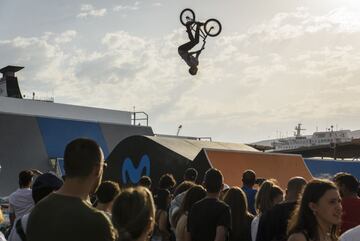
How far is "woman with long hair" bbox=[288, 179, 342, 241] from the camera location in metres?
3.78

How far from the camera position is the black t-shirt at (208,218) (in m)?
5.81

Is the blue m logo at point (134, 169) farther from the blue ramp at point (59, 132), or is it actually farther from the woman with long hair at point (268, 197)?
the blue ramp at point (59, 132)

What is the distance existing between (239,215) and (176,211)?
3.08ft

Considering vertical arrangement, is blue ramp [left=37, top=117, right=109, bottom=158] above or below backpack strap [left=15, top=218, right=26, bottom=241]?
above

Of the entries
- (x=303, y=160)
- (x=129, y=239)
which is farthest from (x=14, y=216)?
(x=303, y=160)

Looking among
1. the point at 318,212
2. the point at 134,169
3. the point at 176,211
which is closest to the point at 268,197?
the point at 176,211

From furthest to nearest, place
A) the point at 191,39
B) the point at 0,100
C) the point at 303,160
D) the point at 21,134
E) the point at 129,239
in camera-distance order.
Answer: the point at 0,100 → the point at 21,134 → the point at 303,160 → the point at 191,39 → the point at 129,239

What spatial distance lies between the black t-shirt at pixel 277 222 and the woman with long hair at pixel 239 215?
0.92 metres

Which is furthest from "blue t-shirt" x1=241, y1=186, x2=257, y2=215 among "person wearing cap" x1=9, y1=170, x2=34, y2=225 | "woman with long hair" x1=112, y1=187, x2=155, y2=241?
"woman with long hair" x1=112, y1=187, x2=155, y2=241

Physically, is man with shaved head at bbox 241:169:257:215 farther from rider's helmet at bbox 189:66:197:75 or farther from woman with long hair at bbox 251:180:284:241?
rider's helmet at bbox 189:66:197:75

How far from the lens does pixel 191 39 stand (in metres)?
13.1

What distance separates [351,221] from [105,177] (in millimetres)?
11338

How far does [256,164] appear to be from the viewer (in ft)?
50.7

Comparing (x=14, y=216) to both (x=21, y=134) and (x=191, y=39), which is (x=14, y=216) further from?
(x=21, y=134)
